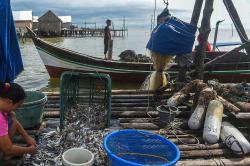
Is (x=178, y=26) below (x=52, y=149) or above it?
above

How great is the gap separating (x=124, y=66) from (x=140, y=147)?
9.33 meters

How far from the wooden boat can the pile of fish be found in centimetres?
720

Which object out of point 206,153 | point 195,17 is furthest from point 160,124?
point 195,17

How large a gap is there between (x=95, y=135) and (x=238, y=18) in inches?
219

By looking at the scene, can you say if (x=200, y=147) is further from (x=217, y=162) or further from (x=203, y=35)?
(x=203, y=35)

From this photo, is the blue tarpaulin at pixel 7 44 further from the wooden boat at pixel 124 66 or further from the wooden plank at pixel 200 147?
the wooden boat at pixel 124 66

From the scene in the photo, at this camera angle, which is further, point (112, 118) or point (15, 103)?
point (112, 118)

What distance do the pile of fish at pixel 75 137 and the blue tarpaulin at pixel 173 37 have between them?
8.72 feet

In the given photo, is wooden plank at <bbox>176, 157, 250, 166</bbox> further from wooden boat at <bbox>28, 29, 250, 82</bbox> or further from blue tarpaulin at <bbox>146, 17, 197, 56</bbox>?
wooden boat at <bbox>28, 29, 250, 82</bbox>

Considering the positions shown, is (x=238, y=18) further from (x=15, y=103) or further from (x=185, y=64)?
(x=15, y=103)

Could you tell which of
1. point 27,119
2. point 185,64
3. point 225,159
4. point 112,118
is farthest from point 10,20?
point 185,64

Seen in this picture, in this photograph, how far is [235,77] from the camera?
1294 cm

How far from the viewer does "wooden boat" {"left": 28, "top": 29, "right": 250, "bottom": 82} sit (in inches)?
493

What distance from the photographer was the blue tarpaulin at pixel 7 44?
164 inches
